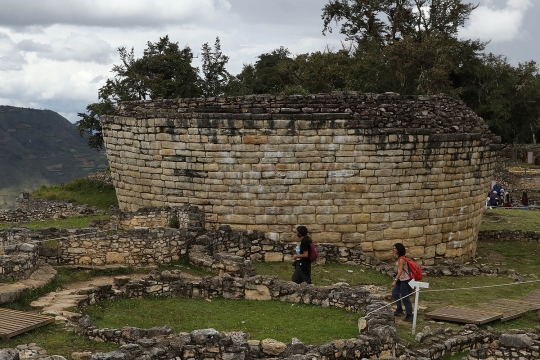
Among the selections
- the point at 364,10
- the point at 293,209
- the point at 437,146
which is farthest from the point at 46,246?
the point at 364,10

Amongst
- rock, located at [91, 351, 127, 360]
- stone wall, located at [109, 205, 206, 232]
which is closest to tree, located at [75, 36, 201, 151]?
stone wall, located at [109, 205, 206, 232]

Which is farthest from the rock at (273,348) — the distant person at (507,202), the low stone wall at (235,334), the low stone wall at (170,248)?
the distant person at (507,202)

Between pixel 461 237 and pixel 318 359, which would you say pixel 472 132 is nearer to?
pixel 461 237

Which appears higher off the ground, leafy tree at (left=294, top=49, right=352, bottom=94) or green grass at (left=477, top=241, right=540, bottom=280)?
leafy tree at (left=294, top=49, right=352, bottom=94)

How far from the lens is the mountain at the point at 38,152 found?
62.4m

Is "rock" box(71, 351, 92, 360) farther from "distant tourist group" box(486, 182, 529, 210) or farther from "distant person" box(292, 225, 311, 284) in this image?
"distant tourist group" box(486, 182, 529, 210)

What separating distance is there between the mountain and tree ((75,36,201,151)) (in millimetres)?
19337

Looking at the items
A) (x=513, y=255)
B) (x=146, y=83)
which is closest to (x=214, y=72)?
(x=146, y=83)

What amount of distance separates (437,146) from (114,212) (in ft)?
28.1

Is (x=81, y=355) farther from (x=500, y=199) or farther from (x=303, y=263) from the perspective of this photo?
(x=500, y=199)

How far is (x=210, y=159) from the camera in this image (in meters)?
19.7

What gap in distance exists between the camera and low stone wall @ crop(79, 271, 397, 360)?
10547mm

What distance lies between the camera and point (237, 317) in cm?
1332

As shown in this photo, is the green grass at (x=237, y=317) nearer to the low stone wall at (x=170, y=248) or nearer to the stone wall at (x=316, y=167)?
the low stone wall at (x=170, y=248)
